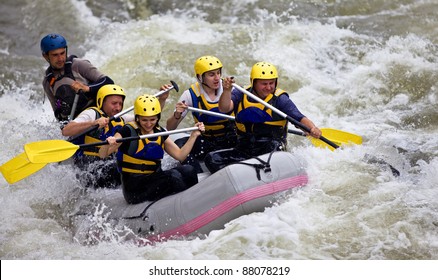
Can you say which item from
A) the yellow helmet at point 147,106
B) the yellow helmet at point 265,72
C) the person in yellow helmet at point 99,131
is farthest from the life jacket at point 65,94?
the yellow helmet at point 265,72

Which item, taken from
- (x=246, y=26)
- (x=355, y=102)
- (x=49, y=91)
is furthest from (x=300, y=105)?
(x=49, y=91)

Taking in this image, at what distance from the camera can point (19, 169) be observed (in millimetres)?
7777

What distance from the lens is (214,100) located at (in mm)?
8055

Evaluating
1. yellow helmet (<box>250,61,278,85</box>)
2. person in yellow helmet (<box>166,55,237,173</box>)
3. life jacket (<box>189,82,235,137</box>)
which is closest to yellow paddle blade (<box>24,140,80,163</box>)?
person in yellow helmet (<box>166,55,237,173</box>)

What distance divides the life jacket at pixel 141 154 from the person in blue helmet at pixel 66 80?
4.21 ft

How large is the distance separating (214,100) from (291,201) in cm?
148

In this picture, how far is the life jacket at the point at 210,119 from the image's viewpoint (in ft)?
26.3

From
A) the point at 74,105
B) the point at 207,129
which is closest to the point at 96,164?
the point at 74,105

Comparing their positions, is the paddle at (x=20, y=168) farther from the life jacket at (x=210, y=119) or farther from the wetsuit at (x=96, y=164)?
the life jacket at (x=210, y=119)

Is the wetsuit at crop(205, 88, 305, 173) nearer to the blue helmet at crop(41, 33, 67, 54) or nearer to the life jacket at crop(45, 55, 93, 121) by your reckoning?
the life jacket at crop(45, 55, 93, 121)

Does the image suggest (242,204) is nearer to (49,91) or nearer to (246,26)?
(49,91)

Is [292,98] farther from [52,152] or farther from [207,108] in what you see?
[52,152]

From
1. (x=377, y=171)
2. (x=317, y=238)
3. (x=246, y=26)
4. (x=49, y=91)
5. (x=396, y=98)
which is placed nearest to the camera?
(x=317, y=238)

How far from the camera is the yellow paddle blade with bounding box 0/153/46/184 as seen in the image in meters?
7.73
